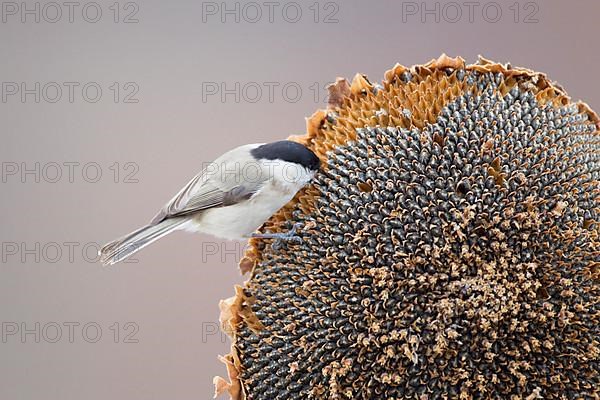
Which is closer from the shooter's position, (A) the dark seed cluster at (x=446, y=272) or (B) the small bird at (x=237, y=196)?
(A) the dark seed cluster at (x=446, y=272)

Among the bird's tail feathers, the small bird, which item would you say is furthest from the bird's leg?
the bird's tail feathers

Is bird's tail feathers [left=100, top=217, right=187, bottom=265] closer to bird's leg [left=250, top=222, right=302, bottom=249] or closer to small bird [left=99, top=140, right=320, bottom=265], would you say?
small bird [left=99, top=140, right=320, bottom=265]

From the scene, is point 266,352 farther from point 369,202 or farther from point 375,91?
point 375,91

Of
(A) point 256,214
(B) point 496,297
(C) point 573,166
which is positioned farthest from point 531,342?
(A) point 256,214

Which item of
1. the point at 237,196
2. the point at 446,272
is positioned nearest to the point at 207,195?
the point at 237,196

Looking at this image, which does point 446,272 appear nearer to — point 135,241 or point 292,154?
point 292,154

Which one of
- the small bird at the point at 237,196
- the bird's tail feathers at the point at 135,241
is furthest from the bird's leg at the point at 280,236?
the bird's tail feathers at the point at 135,241

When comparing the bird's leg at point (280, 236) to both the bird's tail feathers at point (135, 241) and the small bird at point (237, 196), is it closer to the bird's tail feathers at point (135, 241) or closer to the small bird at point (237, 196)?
the small bird at point (237, 196)
